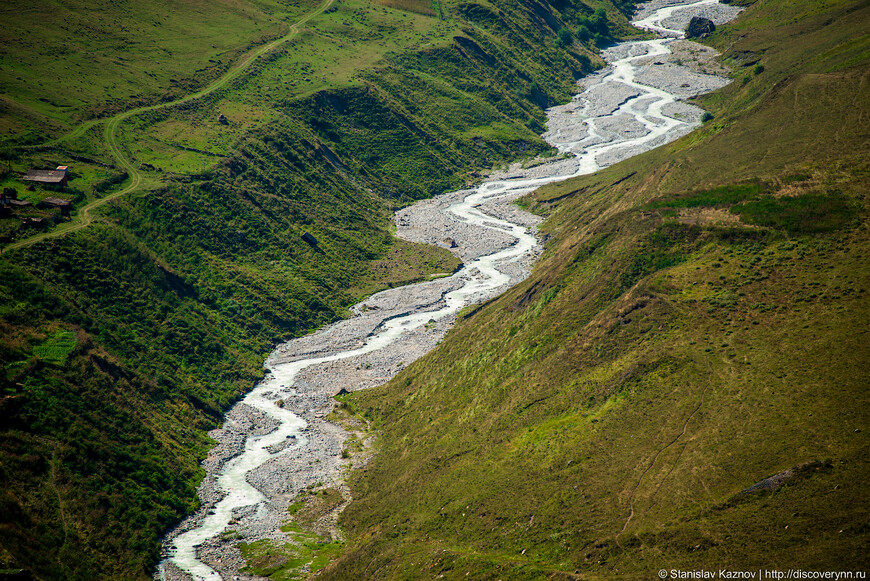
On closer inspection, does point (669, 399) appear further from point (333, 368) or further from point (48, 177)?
point (48, 177)

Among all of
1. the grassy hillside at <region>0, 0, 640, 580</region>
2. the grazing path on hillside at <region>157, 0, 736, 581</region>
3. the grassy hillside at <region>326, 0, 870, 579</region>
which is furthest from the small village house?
the grassy hillside at <region>326, 0, 870, 579</region>

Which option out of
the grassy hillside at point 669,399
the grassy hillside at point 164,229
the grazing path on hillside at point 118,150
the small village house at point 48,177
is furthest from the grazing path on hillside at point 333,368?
the small village house at point 48,177

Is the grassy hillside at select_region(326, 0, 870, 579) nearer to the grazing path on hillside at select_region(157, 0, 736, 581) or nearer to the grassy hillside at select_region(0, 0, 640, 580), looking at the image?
the grazing path on hillside at select_region(157, 0, 736, 581)

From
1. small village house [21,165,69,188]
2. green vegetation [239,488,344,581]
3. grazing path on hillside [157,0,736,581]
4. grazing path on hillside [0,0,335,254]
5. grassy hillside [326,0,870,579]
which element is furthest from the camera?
small village house [21,165,69,188]

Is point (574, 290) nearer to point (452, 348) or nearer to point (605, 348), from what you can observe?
point (605, 348)

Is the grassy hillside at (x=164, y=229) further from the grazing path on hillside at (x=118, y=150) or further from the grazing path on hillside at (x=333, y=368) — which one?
the grazing path on hillside at (x=333, y=368)

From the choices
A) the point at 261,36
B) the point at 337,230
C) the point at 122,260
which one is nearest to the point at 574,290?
the point at 122,260

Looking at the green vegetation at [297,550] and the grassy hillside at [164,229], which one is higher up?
the grassy hillside at [164,229]
